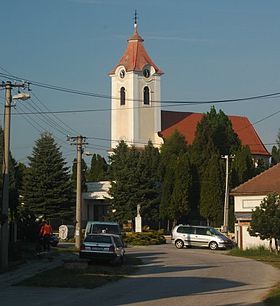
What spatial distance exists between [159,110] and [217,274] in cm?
7995

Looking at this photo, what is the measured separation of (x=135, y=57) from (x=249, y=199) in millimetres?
59504

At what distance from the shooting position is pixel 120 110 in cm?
10456

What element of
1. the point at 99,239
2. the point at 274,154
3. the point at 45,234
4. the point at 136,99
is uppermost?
the point at 136,99

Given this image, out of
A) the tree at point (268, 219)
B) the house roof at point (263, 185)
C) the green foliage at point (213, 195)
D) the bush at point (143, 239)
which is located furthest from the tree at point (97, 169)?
the tree at point (268, 219)

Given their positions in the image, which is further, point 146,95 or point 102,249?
point 146,95

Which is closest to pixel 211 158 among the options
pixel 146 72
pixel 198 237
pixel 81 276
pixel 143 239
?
pixel 143 239

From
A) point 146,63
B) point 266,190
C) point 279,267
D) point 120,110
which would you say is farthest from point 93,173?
point 279,267

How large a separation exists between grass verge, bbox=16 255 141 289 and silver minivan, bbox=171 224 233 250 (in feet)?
66.8

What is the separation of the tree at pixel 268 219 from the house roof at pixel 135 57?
64.4m

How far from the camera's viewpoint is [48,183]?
70.6 meters

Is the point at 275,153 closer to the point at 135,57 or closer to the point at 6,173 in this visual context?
the point at 135,57

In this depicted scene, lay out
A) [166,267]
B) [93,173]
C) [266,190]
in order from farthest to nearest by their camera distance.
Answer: [93,173] → [266,190] → [166,267]

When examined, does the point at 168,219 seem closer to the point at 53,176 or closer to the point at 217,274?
the point at 53,176

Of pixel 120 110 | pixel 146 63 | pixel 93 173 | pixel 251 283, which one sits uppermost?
pixel 146 63
